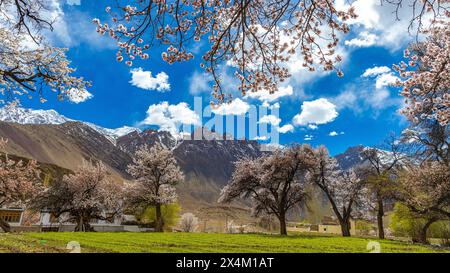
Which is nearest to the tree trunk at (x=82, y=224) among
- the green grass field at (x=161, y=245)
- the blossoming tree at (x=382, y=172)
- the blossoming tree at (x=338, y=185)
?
the green grass field at (x=161, y=245)

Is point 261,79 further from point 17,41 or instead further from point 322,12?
point 17,41

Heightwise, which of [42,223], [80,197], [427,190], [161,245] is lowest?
[42,223]

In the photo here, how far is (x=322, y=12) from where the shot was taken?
309 inches

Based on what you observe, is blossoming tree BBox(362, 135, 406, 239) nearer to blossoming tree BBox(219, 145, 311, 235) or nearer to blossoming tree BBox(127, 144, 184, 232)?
blossoming tree BBox(219, 145, 311, 235)

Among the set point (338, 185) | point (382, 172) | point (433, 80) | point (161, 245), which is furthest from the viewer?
point (338, 185)

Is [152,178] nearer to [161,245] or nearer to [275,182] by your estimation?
[275,182]

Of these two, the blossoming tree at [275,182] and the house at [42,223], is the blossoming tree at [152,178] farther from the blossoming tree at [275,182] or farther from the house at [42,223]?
the house at [42,223]

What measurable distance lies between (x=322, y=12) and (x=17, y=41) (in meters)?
16.0

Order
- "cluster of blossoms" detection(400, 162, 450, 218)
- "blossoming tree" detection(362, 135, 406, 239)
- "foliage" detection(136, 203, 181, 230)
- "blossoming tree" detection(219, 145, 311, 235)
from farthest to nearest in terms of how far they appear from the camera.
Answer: "foliage" detection(136, 203, 181, 230) < "blossoming tree" detection(219, 145, 311, 235) < "blossoming tree" detection(362, 135, 406, 239) < "cluster of blossoms" detection(400, 162, 450, 218)

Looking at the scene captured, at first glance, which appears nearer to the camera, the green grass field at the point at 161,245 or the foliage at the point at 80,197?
the green grass field at the point at 161,245

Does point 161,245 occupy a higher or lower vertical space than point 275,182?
lower

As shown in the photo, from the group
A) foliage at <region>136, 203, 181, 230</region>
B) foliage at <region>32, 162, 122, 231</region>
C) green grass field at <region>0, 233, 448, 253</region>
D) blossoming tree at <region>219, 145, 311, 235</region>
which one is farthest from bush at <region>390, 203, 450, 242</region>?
foliage at <region>32, 162, 122, 231</region>

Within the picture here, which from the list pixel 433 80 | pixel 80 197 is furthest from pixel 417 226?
pixel 80 197
